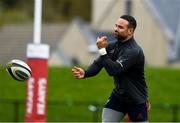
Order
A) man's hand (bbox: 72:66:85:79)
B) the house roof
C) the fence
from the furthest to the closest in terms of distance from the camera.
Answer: the house roof, the fence, man's hand (bbox: 72:66:85:79)

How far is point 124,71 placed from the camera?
9703mm

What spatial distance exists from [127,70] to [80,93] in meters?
16.4

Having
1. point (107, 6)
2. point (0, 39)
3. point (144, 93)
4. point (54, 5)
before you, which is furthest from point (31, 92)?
point (54, 5)

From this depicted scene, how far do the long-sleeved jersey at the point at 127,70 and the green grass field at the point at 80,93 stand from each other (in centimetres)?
1171

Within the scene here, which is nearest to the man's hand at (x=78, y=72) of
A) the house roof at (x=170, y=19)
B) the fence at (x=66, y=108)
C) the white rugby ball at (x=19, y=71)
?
the white rugby ball at (x=19, y=71)

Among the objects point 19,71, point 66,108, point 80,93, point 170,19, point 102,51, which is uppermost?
point 102,51

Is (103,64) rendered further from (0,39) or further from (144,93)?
(0,39)

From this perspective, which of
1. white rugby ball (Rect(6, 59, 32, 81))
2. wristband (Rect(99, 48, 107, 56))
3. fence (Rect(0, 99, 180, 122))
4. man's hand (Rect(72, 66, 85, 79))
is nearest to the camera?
wristband (Rect(99, 48, 107, 56))

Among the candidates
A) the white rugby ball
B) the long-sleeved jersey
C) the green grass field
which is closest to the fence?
the green grass field

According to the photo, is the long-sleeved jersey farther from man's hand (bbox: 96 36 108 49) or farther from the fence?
the fence

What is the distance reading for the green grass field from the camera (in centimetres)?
2258

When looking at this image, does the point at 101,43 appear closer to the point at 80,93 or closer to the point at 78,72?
the point at 78,72

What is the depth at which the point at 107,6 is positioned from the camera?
42.6 m

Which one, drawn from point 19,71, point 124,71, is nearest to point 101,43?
point 124,71
